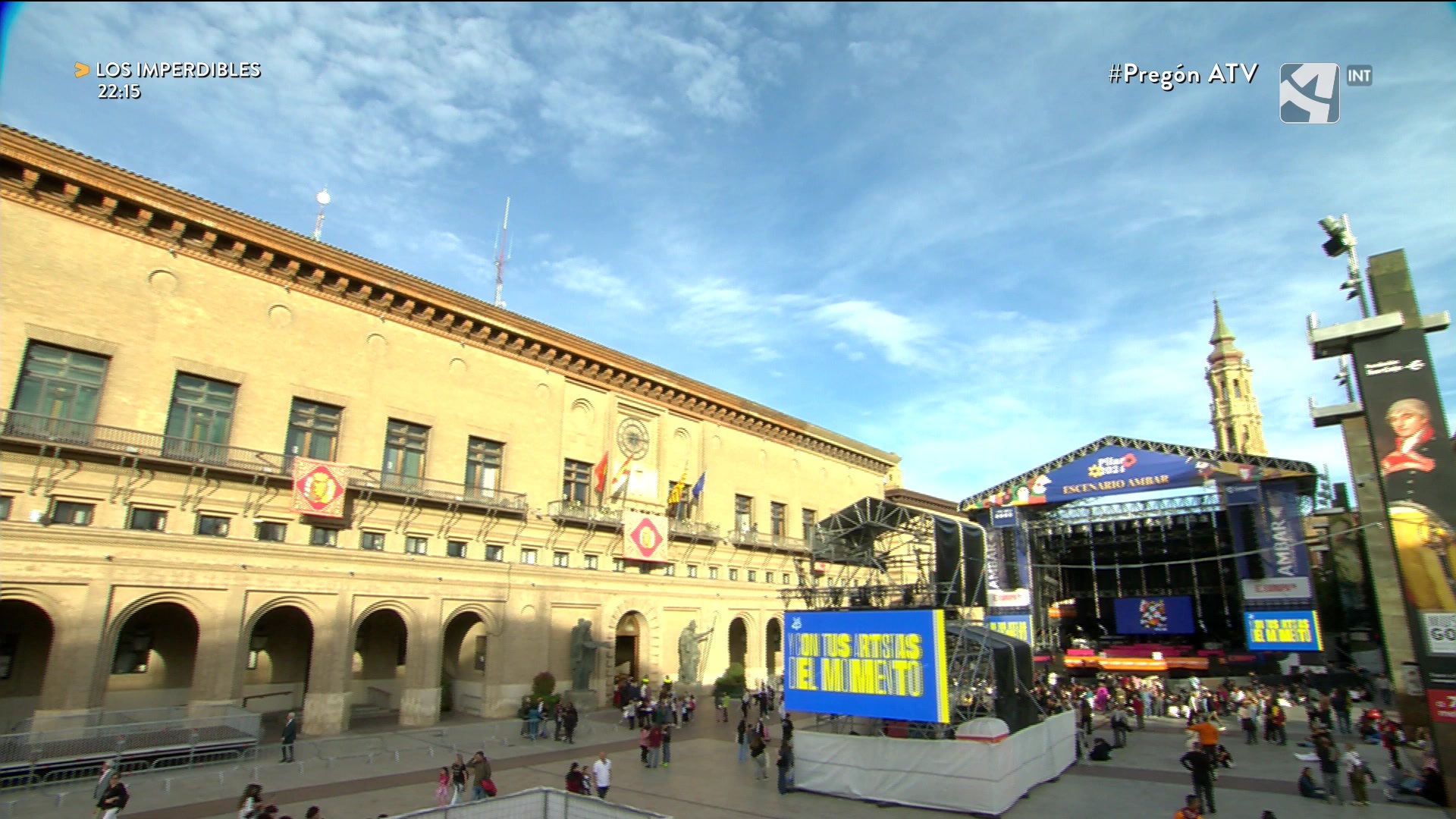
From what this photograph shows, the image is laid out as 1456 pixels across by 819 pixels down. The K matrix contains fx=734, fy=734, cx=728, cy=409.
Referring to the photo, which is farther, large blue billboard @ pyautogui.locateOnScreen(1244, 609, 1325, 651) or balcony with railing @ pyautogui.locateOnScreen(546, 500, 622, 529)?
large blue billboard @ pyautogui.locateOnScreen(1244, 609, 1325, 651)

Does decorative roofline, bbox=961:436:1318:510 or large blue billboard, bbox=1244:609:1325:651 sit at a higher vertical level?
decorative roofline, bbox=961:436:1318:510

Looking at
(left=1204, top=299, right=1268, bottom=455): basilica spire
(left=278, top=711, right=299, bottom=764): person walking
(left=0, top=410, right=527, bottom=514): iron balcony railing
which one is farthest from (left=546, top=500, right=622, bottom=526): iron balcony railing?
(left=1204, top=299, right=1268, bottom=455): basilica spire

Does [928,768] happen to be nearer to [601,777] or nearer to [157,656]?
[601,777]

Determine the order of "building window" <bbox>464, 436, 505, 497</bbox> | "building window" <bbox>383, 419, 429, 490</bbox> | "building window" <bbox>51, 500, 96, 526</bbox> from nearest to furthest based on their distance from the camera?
1. "building window" <bbox>51, 500, 96, 526</bbox>
2. "building window" <bbox>383, 419, 429, 490</bbox>
3. "building window" <bbox>464, 436, 505, 497</bbox>

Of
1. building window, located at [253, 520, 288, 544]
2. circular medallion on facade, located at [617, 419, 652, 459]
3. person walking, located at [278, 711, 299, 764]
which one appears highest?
circular medallion on facade, located at [617, 419, 652, 459]

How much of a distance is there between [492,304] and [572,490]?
30.9 feet

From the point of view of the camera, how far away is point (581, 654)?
31.8m

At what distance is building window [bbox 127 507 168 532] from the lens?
22.2 m

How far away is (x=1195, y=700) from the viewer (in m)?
29.8

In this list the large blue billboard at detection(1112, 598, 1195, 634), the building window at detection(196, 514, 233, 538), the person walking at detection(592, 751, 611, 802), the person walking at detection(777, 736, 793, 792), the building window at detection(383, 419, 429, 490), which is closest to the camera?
the person walking at detection(592, 751, 611, 802)

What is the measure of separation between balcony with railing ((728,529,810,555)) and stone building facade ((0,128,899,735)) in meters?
3.06

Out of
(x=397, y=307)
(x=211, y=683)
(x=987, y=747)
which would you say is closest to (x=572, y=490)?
(x=397, y=307)

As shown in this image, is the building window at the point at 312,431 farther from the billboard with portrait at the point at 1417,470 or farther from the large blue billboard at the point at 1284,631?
the large blue billboard at the point at 1284,631

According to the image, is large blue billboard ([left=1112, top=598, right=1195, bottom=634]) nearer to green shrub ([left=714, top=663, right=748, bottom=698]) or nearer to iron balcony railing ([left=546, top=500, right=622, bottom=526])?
green shrub ([left=714, top=663, right=748, bottom=698])
